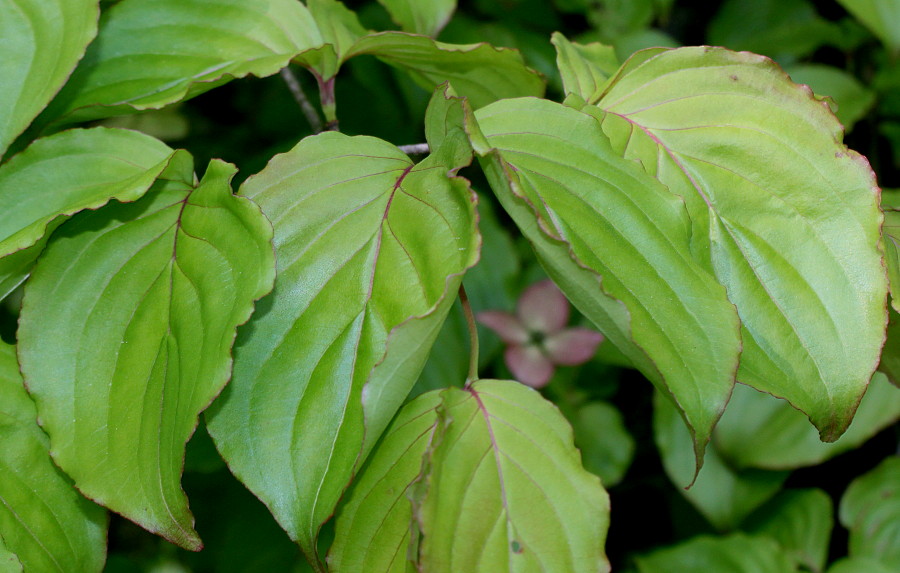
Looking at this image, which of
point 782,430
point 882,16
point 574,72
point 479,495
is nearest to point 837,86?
point 882,16

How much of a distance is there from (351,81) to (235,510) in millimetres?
1049

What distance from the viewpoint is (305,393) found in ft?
1.86

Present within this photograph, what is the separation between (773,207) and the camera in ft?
2.05

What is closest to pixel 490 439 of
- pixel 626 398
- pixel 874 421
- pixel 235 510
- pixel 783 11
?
pixel 235 510

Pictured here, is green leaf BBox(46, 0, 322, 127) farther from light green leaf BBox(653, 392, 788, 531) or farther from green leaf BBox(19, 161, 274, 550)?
light green leaf BBox(653, 392, 788, 531)

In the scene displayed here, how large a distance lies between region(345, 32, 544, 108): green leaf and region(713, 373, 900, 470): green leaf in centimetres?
75

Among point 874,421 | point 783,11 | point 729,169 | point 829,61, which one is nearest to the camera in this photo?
point 729,169

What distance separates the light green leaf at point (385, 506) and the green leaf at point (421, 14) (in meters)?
0.53

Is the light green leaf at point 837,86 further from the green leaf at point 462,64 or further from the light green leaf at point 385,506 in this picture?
the light green leaf at point 385,506

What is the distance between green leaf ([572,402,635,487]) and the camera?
149 centimetres

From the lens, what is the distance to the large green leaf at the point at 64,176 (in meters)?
0.63

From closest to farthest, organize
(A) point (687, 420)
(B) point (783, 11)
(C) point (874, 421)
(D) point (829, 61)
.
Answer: (A) point (687, 420)
(C) point (874, 421)
(B) point (783, 11)
(D) point (829, 61)

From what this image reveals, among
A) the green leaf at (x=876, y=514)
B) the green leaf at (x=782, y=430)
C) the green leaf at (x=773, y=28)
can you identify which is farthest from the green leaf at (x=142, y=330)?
the green leaf at (x=773, y=28)

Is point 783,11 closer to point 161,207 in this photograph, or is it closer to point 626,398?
point 626,398
